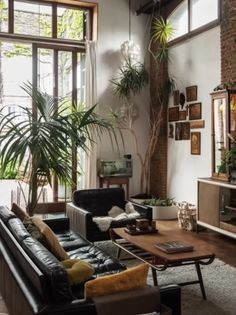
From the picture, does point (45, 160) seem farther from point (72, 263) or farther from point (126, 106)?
point (126, 106)

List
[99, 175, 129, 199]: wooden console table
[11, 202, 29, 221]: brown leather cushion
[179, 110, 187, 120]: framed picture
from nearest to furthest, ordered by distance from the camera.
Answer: [11, 202, 29, 221]: brown leather cushion
[179, 110, 187, 120]: framed picture
[99, 175, 129, 199]: wooden console table

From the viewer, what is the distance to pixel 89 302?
80.4 inches

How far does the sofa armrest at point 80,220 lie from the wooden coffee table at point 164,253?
384 millimetres

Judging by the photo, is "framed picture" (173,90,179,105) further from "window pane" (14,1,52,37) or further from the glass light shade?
"window pane" (14,1,52,37)

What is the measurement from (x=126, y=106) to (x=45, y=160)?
4003 mm

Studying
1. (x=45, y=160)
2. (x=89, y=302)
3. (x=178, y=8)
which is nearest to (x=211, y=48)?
(x=178, y=8)

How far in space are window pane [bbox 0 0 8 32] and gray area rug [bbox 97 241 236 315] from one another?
501 centimetres

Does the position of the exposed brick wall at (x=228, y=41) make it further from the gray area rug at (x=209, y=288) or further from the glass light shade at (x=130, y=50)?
the gray area rug at (x=209, y=288)

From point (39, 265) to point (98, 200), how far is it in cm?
322

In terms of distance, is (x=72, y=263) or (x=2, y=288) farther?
(x=2, y=288)

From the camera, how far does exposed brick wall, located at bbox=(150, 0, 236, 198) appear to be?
584 centimetres

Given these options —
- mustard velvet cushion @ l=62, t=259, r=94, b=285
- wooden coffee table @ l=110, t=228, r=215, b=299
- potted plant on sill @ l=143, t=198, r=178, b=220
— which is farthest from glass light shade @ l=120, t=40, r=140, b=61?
mustard velvet cushion @ l=62, t=259, r=94, b=285

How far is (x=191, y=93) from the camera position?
685 centimetres

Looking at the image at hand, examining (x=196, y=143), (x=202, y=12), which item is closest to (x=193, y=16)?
(x=202, y=12)
